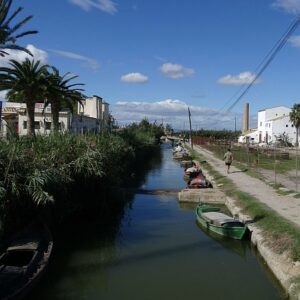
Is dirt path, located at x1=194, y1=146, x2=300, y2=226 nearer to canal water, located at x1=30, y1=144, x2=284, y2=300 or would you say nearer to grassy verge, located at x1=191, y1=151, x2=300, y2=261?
grassy verge, located at x1=191, y1=151, x2=300, y2=261

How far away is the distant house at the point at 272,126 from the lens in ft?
358

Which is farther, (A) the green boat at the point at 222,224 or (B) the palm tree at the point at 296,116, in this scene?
(B) the palm tree at the point at 296,116

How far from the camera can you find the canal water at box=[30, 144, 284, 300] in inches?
509

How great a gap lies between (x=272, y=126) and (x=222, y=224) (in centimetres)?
9673

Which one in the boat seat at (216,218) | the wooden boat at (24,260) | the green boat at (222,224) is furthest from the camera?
the boat seat at (216,218)

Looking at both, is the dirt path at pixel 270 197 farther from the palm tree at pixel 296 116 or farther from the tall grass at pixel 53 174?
the palm tree at pixel 296 116

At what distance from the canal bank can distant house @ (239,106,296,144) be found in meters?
76.1

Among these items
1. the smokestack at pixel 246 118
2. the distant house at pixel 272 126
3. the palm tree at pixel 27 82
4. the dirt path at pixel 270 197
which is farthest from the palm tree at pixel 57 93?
the smokestack at pixel 246 118

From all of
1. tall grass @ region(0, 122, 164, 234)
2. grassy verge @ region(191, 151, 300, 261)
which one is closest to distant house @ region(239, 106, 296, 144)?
grassy verge @ region(191, 151, 300, 261)

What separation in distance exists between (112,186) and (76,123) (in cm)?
4697

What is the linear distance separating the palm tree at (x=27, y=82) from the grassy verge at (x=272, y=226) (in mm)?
17844

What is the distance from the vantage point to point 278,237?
15508 mm

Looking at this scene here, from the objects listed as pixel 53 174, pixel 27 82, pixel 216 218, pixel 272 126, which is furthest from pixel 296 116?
pixel 53 174

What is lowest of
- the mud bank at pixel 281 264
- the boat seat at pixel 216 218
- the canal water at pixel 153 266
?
the canal water at pixel 153 266
